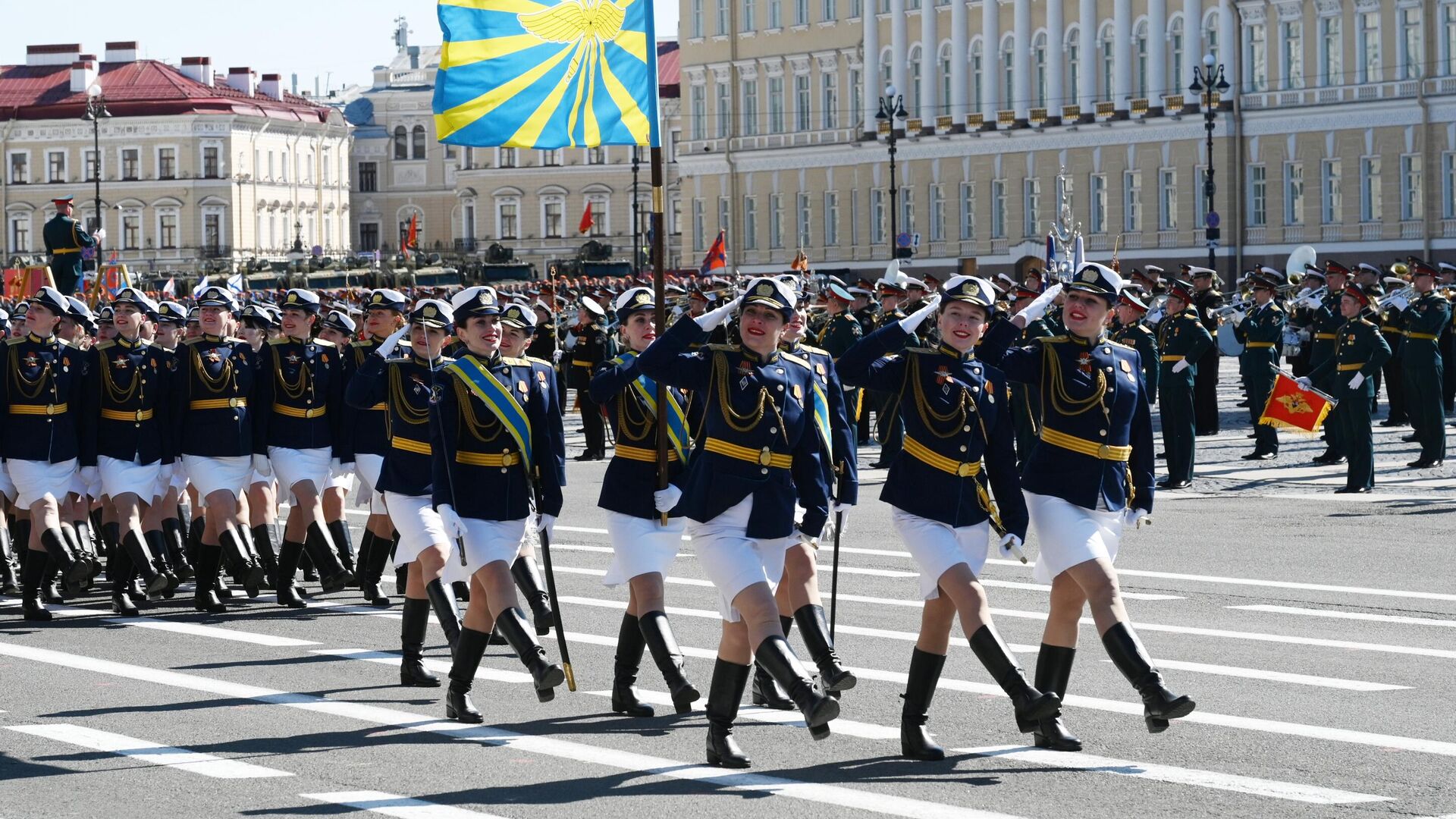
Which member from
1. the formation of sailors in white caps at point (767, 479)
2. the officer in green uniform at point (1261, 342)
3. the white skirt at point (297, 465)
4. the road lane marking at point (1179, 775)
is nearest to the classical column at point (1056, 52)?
the officer in green uniform at point (1261, 342)

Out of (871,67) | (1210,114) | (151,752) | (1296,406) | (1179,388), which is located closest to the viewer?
(151,752)

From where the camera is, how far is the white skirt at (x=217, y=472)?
15289mm

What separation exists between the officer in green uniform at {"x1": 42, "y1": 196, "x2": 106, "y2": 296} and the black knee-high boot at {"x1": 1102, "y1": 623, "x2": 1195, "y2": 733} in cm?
1731

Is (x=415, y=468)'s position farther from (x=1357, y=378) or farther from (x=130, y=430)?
(x=1357, y=378)

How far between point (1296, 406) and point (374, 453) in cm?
1063

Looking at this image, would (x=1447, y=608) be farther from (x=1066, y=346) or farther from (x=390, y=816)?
(x=390, y=816)

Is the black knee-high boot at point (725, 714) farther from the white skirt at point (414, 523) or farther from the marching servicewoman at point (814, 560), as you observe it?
the white skirt at point (414, 523)

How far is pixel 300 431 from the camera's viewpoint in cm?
1545

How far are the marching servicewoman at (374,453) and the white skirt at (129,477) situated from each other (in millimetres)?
1207

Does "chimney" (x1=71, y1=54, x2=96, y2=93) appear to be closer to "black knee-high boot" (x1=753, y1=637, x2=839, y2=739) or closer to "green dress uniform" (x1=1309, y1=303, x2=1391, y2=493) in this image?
"green dress uniform" (x1=1309, y1=303, x2=1391, y2=493)

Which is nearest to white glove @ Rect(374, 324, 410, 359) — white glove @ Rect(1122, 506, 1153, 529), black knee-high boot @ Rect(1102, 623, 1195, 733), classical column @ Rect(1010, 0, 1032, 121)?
white glove @ Rect(1122, 506, 1153, 529)

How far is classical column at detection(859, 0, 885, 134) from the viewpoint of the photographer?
82.4 metres

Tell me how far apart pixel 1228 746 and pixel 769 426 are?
2.24 metres

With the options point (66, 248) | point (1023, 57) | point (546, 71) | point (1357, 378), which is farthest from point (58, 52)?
point (546, 71)
